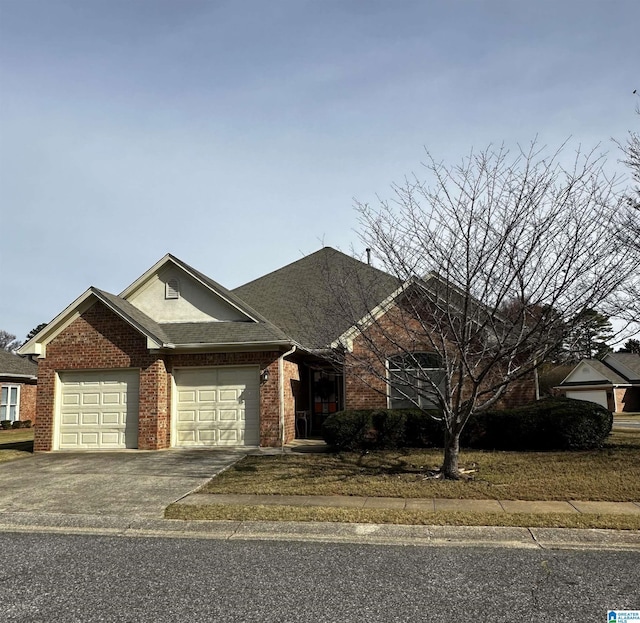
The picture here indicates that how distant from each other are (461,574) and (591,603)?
50.0 inches

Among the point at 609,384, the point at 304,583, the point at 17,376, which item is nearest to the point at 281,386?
the point at 304,583

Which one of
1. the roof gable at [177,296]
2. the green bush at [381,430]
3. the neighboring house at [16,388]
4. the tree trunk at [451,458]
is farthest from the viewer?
the neighboring house at [16,388]

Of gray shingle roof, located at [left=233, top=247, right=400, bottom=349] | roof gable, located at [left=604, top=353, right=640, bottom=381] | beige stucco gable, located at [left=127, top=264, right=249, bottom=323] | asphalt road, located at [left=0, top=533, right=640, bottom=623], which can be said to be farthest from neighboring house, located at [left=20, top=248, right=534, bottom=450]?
roof gable, located at [left=604, top=353, right=640, bottom=381]

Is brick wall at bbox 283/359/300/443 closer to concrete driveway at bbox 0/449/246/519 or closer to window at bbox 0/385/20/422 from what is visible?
concrete driveway at bbox 0/449/246/519

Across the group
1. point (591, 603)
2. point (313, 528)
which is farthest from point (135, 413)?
point (591, 603)

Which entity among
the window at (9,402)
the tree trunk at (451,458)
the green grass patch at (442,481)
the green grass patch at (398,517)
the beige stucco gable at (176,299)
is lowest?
the green grass patch at (398,517)

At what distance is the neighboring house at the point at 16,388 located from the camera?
28938 mm

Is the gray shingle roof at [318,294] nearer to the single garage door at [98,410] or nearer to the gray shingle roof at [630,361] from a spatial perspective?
the single garage door at [98,410]

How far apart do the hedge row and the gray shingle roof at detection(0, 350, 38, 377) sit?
2177cm

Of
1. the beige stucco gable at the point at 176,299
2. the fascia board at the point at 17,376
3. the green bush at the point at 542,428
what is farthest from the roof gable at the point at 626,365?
the fascia board at the point at 17,376

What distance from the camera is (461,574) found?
584cm

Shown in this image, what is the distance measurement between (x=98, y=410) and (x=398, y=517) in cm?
1073

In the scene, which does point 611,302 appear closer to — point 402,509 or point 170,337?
point 402,509

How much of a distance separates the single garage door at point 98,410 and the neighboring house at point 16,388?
1409 cm
